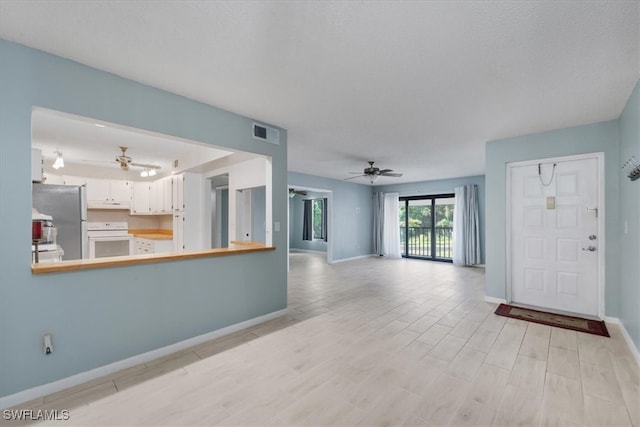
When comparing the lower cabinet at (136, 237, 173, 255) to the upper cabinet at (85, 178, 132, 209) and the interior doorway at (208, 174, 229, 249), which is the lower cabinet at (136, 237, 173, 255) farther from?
the upper cabinet at (85, 178, 132, 209)

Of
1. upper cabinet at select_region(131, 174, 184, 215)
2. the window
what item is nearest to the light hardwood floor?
upper cabinet at select_region(131, 174, 184, 215)

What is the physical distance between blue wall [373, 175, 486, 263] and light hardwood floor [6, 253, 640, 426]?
445 centimetres

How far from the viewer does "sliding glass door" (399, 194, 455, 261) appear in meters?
8.17

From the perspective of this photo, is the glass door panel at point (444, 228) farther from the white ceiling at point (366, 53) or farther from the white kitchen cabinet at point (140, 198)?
the white kitchen cabinet at point (140, 198)

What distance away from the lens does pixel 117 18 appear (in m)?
1.61

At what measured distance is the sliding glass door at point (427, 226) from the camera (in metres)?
8.17

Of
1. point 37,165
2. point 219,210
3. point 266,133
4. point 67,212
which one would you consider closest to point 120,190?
point 219,210

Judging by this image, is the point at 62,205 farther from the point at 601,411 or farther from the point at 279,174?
the point at 601,411

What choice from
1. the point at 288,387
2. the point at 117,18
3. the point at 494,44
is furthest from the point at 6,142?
the point at 494,44

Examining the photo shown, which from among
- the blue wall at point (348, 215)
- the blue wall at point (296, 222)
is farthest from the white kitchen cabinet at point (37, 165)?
the blue wall at point (296, 222)

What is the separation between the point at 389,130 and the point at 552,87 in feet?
5.55

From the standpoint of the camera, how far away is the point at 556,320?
3.40 meters

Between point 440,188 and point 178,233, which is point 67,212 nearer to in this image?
point 178,233

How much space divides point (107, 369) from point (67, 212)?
6.67ft
